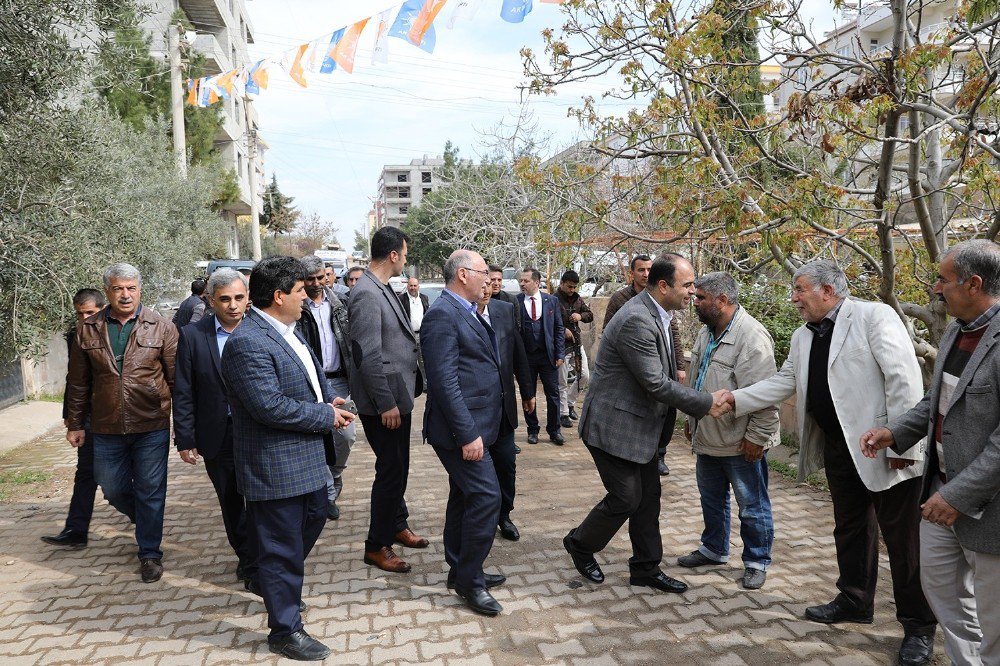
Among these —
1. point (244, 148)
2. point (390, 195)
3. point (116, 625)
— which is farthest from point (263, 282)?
point (390, 195)

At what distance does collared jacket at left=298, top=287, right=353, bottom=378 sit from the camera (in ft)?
17.3

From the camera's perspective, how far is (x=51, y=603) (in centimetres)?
411

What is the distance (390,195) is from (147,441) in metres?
117

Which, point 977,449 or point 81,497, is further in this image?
point 81,497

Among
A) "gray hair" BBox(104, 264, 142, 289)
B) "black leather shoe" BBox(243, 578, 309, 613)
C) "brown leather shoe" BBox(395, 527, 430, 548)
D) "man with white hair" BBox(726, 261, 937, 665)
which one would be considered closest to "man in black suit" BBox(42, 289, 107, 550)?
"gray hair" BBox(104, 264, 142, 289)

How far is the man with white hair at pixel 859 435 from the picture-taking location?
3.33 m

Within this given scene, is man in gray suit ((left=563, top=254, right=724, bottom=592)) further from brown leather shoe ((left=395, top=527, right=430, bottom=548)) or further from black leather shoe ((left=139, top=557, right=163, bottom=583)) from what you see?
black leather shoe ((left=139, top=557, right=163, bottom=583))

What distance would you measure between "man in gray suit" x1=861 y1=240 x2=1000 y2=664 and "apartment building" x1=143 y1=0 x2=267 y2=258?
26.8 m

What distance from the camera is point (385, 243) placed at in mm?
4523

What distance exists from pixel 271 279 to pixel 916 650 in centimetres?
359

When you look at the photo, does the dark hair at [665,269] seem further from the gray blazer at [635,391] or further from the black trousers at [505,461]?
the black trousers at [505,461]

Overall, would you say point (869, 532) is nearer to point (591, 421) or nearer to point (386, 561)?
point (591, 421)

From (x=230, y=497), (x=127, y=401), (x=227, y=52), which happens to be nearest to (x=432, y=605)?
(x=230, y=497)

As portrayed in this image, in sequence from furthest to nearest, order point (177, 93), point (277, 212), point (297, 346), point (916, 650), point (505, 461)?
point (277, 212) → point (177, 93) → point (505, 461) → point (297, 346) → point (916, 650)
